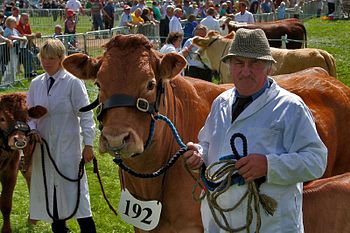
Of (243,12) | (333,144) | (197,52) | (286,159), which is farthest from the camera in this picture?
(243,12)

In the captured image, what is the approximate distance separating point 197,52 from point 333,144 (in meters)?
8.94

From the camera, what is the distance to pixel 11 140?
19.4 ft

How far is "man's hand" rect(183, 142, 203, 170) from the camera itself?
3502 mm

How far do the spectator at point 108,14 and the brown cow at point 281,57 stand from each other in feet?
49.6

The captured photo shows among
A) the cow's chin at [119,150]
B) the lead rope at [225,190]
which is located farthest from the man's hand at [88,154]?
the lead rope at [225,190]

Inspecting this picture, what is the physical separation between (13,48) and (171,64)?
42.7 feet

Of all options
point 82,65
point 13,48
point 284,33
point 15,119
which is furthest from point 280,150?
point 284,33

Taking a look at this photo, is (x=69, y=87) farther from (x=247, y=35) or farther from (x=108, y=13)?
(x=108, y=13)

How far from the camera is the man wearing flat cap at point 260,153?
3.18 m

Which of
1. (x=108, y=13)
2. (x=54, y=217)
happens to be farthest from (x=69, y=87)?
(x=108, y=13)

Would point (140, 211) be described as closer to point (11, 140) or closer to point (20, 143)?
point (20, 143)

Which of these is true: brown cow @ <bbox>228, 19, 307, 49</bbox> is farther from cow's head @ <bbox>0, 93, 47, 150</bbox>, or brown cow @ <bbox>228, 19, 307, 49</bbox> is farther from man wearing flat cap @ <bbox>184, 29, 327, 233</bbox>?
man wearing flat cap @ <bbox>184, 29, 327, 233</bbox>

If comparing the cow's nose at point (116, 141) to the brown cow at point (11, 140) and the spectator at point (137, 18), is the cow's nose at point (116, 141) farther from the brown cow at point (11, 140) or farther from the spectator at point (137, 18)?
the spectator at point (137, 18)

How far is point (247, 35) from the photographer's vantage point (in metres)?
3.37
